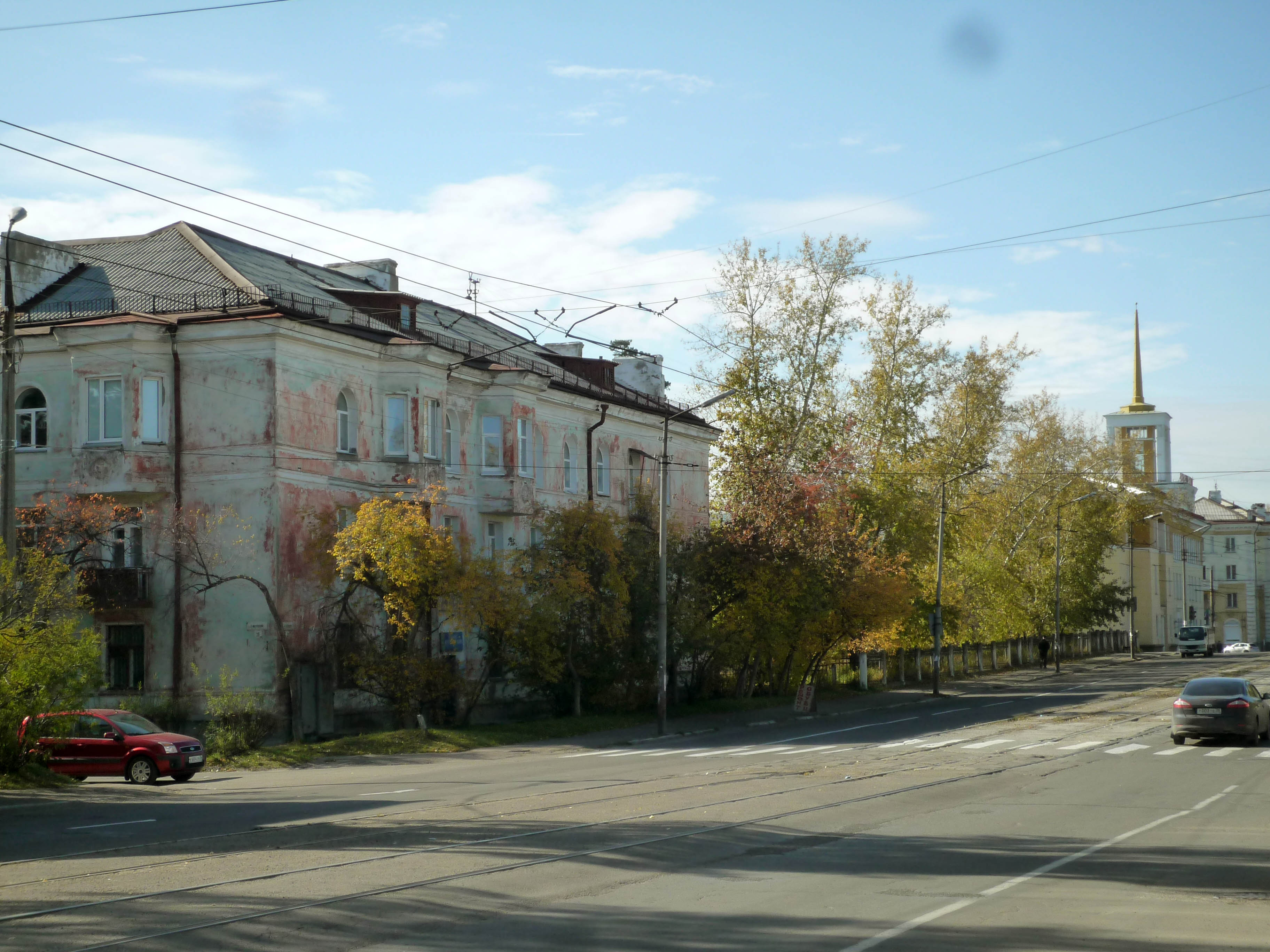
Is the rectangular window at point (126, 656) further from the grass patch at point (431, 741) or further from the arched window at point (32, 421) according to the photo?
the arched window at point (32, 421)

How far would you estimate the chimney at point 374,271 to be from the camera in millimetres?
46719

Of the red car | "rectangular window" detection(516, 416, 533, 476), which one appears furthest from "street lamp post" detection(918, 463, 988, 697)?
the red car

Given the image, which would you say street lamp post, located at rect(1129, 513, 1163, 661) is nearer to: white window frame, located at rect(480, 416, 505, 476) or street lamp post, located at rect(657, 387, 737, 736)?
white window frame, located at rect(480, 416, 505, 476)

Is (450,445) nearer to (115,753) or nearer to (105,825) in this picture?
(115,753)

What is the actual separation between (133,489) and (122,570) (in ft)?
6.98

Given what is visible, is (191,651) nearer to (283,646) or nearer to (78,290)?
(283,646)

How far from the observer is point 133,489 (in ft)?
113

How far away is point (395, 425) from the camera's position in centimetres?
3778

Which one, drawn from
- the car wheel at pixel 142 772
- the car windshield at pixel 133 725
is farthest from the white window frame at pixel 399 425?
the car wheel at pixel 142 772

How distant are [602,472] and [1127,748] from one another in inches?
1005

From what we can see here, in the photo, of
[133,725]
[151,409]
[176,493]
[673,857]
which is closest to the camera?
[673,857]

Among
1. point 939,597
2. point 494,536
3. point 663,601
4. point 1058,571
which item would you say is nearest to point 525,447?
Answer: point 494,536

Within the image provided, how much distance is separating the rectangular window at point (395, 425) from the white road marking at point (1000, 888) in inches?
1009

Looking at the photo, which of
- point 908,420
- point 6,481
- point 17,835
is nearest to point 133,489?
point 6,481
